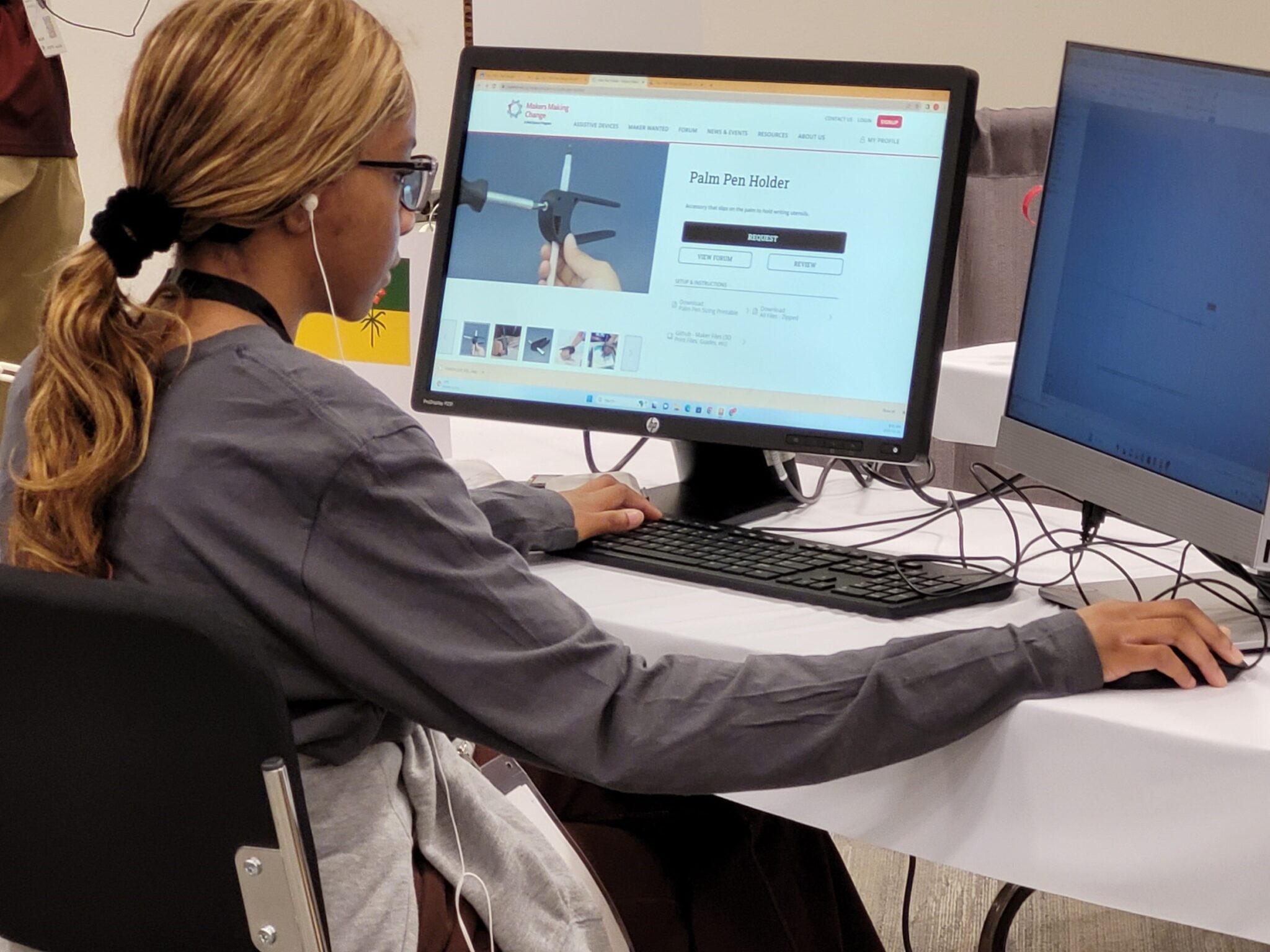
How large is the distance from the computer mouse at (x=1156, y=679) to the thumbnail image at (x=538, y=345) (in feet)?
2.27

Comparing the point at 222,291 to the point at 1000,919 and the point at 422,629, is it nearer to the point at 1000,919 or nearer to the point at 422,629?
the point at 422,629

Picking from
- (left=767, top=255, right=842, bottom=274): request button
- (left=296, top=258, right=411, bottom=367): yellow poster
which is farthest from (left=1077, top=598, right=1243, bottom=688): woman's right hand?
(left=296, top=258, right=411, bottom=367): yellow poster

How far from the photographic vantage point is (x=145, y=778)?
86 centimetres

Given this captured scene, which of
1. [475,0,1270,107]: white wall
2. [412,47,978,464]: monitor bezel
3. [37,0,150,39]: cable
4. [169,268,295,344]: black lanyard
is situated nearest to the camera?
[169,268,295,344]: black lanyard

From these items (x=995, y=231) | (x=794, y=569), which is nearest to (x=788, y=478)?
(x=794, y=569)

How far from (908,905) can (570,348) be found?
0.85 m

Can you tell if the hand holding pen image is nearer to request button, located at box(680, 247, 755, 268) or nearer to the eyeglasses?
request button, located at box(680, 247, 755, 268)

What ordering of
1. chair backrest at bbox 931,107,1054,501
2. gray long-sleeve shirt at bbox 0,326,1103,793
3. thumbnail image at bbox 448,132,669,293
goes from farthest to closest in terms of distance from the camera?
chair backrest at bbox 931,107,1054,501 → thumbnail image at bbox 448,132,669,293 → gray long-sleeve shirt at bbox 0,326,1103,793

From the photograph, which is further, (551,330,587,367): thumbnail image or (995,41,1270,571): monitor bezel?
(551,330,587,367): thumbnail image

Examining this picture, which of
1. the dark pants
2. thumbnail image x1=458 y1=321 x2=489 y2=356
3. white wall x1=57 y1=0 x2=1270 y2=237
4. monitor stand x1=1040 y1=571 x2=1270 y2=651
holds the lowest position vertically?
the dark pants

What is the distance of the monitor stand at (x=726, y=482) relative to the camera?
5.08 ft

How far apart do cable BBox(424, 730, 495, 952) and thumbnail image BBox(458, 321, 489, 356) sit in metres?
0.58

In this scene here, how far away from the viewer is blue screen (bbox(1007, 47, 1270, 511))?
1.07 meters

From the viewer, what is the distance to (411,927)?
0.99 metres
